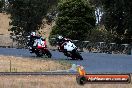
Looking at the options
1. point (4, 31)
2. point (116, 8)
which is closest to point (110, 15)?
point (116, 8)

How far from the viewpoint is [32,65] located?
82.7 feet

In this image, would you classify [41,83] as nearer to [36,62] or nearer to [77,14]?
[36,62]

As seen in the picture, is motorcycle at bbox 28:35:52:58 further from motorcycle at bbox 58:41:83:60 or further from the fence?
the fence

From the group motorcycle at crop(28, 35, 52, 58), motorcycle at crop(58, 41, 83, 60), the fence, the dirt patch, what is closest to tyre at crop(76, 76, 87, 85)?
the dirt patch

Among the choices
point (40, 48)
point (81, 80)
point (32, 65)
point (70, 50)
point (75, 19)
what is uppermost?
point (75, 19)

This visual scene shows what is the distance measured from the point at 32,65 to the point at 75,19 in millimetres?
25671

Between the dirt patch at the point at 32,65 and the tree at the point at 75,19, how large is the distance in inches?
842

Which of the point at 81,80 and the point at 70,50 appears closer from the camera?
the point at 81,80

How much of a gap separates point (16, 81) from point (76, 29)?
112ft

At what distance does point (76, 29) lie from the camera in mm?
50250

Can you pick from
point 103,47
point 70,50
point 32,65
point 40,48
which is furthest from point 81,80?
point 103,47

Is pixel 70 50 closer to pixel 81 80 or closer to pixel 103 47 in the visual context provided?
pixel 103 47

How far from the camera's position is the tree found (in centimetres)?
4975

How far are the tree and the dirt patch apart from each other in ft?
70.1
